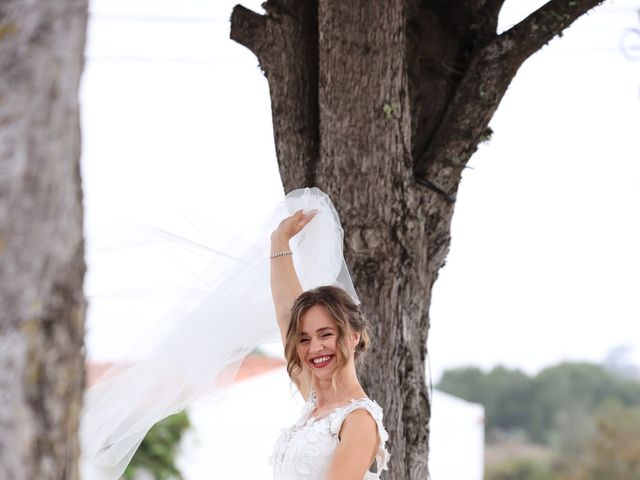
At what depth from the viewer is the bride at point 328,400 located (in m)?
3.70

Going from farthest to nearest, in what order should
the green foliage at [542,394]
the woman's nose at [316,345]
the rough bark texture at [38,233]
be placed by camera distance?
1. the green foliage at [542,394]
2. the woman's nose at [316,345]
3. the rough bark texture at [38,233]

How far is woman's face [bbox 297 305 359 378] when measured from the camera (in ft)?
12.6

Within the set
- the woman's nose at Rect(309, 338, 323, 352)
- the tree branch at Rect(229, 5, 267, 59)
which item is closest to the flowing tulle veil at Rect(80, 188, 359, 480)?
the woman's nose at Rect(309, 338, 323, 352)

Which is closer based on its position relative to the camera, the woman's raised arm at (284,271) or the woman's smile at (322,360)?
the woman's smile at (322,360)

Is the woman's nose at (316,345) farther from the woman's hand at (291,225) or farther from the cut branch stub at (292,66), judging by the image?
the cut branch stub at (292,66)

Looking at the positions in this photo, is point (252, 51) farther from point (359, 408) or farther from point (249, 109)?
point (249, 109)

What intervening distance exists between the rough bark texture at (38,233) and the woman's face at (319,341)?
2.00 m

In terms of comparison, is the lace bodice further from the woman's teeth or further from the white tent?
the white tent

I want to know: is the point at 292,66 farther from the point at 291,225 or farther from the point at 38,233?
the point at 38,233

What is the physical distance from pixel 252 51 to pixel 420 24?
0.80m

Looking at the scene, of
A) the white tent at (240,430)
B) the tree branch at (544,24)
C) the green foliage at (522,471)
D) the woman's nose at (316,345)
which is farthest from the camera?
the green foliage at (522,471)

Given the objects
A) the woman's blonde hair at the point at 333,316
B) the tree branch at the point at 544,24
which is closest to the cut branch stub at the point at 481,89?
the tree branch at the point at 544,24

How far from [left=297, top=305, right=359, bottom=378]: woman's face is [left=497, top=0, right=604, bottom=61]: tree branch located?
163 cm

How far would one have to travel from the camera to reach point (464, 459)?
19.1 metres
